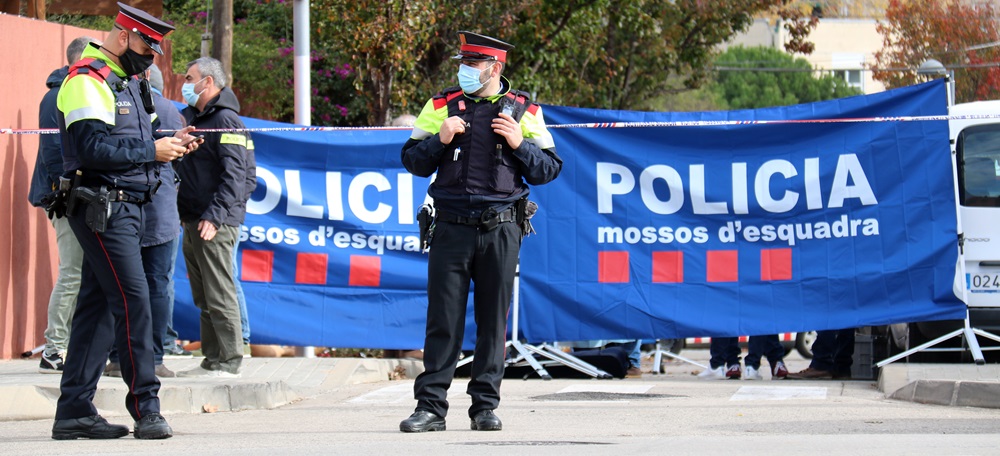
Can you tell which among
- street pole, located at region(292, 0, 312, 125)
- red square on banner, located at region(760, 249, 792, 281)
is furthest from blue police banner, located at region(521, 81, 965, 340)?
street pole, located at region(292, 0, 312, 125)

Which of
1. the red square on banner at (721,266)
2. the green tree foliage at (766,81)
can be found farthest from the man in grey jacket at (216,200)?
the green tree foliage at (766,81)

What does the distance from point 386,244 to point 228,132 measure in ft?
7.62

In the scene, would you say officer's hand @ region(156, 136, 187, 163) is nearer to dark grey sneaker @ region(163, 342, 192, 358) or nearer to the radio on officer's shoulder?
the radio on officer's shoulder

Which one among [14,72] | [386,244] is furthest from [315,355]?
[14,72]

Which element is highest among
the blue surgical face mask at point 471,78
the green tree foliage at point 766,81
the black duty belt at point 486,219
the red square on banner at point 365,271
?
the green tree foliage at point 766,81

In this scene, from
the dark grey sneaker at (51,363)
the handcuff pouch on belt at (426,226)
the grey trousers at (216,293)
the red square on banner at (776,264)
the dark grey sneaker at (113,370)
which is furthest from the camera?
the red square on banner at (776,264)

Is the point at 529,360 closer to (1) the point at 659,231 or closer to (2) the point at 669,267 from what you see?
(2) the point at 669,267

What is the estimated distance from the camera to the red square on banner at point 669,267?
10836mm

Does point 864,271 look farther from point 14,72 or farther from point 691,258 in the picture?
point 14,72

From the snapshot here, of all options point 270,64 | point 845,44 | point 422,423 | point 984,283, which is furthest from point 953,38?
point 845,44

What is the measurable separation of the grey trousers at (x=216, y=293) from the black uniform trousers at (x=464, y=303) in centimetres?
258

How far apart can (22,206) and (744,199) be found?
543cm

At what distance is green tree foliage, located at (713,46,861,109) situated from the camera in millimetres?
58281

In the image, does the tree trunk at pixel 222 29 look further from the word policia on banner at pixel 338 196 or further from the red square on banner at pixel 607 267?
the red square on banner at pixel 607 267
